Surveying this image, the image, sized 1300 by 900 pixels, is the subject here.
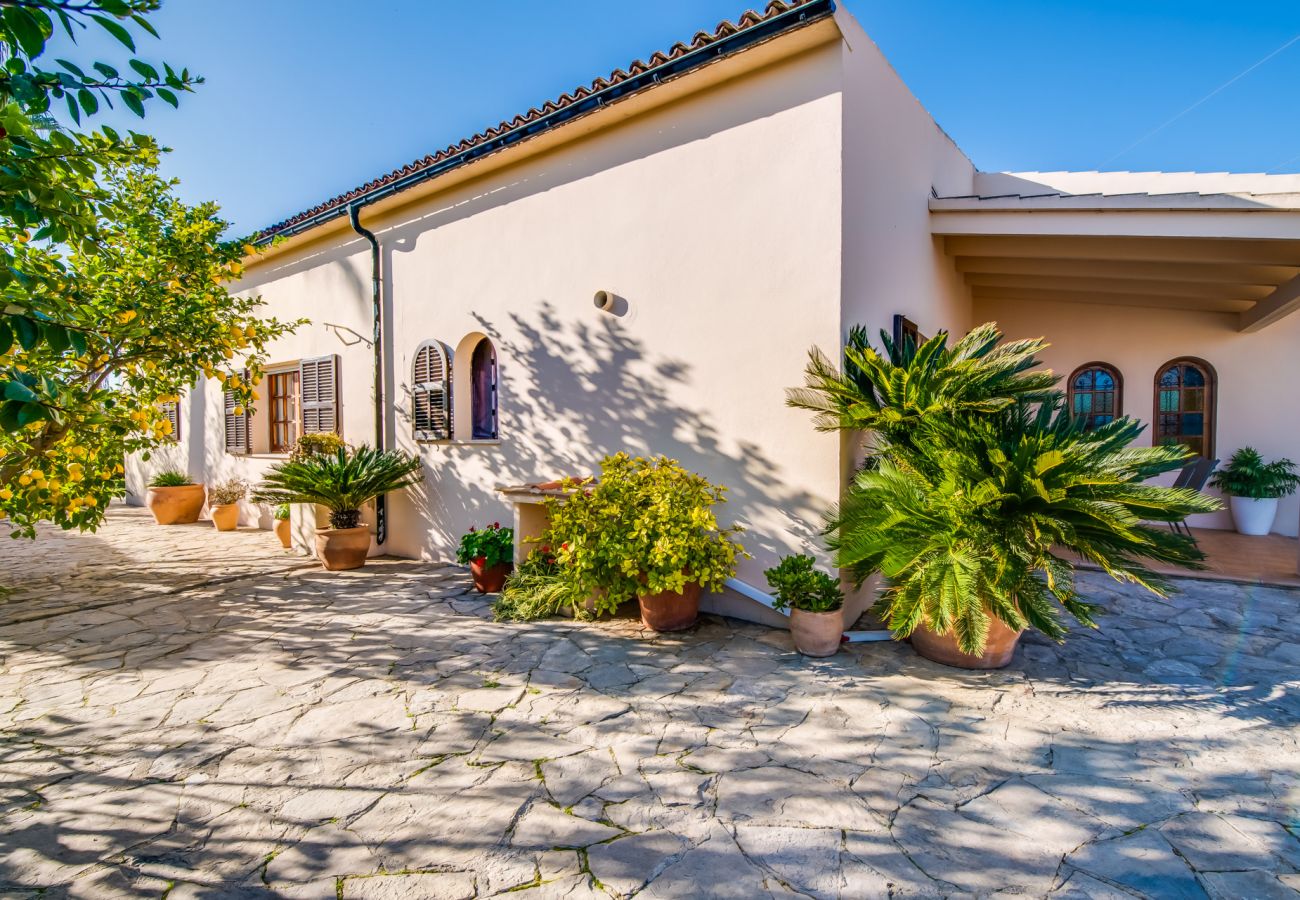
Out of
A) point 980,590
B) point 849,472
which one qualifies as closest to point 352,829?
point 980,590

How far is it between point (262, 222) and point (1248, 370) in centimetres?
1483

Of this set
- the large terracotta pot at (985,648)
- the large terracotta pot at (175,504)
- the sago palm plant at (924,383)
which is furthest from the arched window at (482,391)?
the large terracotta pot at (175,504)

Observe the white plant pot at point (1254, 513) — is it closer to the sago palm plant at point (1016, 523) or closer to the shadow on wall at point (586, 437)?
the sago palm plant at point (1016, 523)

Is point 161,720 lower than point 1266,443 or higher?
lower

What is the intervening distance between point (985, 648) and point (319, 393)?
894 cm

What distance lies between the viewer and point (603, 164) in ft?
19.5

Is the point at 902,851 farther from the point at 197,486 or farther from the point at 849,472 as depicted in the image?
the point at 197,486

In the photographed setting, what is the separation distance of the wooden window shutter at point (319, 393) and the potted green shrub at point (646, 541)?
5337mm

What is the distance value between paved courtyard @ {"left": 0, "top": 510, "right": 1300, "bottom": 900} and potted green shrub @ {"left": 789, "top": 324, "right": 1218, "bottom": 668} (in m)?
0.55

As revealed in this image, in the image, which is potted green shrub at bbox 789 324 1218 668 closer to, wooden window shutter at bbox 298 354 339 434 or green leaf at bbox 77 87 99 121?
green leaf at bbox 77 87 99 121

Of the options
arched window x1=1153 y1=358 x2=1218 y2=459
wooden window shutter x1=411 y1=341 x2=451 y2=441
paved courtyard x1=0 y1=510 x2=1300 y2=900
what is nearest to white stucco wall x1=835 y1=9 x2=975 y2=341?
paved courtyard x1=0 y1=510 x2=1300 y2=900

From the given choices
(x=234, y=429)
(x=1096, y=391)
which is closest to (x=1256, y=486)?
(x=1096, y=391)

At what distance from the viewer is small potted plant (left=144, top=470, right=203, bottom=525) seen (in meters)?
10.9

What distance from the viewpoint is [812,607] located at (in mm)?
4414
